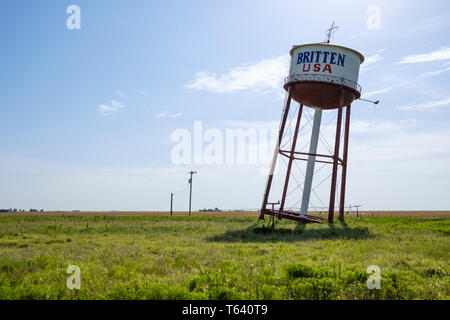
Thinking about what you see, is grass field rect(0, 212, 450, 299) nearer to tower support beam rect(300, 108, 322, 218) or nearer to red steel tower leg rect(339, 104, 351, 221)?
tower support beam rect(300, 108, 322, 218)

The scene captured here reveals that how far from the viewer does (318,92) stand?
3008cm

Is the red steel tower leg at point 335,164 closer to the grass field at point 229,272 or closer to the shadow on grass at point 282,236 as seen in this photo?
the shadow on grass at point 282,236

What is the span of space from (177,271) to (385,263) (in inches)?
259

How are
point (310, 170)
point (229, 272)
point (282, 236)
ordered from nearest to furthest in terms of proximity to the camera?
point (229, 272), point (282, 236), point (310, 170)

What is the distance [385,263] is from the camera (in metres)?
11.8

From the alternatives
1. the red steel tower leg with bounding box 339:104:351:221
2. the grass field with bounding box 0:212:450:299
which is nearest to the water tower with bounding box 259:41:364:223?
the red steel tower leg with bounding box 339:104:351:221

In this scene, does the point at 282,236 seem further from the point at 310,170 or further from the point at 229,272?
the point at 310,170

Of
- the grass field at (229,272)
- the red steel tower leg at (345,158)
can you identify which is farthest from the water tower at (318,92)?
the grass field at (229,272)

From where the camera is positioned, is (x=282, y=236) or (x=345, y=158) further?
(x=345, y=158)

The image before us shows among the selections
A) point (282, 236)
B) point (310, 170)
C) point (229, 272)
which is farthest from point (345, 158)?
point (229, 272)

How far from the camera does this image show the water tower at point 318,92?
28.9 m

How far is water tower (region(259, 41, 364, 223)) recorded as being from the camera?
28922 mm
